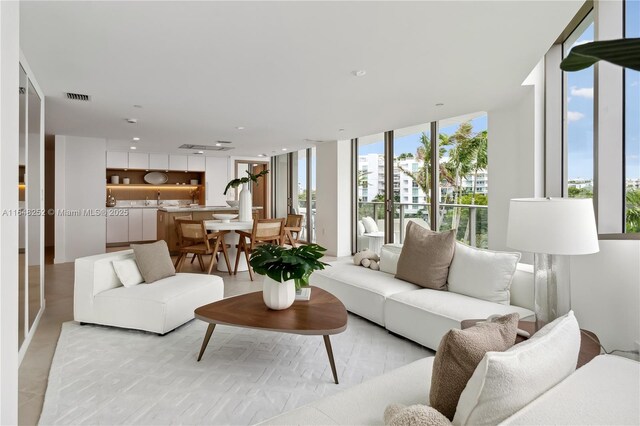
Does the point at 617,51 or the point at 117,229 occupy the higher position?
the point at 617,51

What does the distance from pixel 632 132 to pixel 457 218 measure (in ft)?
9.38

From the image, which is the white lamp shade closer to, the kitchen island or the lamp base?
the lamp base

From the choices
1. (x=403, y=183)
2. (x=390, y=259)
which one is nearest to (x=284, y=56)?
(x=390, y=259)

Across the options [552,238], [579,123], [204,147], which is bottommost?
[552,238]

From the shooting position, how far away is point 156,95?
12.9ft

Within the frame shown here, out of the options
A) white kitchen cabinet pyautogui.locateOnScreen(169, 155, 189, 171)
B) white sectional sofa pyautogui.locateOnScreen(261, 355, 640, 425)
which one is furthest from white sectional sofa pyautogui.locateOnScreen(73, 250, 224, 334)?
white kitchen cabinet pyautogui.locateOnScreen(169, 155, 189, 171)

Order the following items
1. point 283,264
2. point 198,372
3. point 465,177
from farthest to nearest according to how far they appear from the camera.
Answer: point 465,177 < point 283,264 < point 198,372

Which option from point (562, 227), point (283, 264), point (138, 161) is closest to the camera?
point (562, 227)

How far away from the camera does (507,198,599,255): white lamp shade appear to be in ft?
6.14

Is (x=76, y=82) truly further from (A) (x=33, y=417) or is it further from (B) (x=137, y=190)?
(B) (x=137, y=190)

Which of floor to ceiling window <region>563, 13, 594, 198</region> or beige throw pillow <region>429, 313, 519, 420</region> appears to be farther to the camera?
floor to ceiling window <region>563, 13, 594, 198</region>

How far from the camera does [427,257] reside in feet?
10.4

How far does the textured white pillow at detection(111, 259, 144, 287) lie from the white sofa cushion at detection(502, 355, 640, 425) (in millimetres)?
3294

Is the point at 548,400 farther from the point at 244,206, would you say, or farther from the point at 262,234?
the point at 244,206
